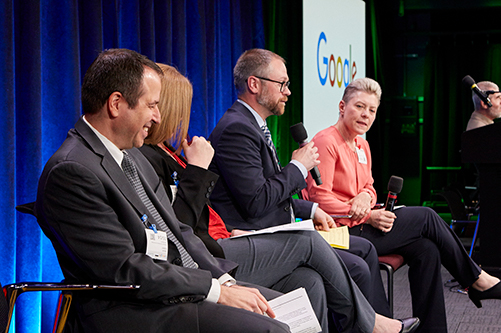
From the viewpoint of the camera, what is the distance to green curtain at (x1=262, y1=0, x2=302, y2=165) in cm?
426

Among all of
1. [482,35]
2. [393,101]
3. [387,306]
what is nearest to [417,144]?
[393,101]

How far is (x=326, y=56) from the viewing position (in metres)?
4.21

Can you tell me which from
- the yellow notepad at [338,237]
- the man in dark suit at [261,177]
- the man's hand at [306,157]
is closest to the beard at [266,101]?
the man in dark suit at [261,177]

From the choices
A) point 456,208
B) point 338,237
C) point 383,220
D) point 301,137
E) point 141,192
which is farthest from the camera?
point 456,208

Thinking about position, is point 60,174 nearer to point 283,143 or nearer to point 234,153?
point 234,153

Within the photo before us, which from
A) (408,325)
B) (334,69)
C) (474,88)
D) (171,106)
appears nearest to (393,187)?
(408,325)

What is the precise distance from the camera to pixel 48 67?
7.16ft

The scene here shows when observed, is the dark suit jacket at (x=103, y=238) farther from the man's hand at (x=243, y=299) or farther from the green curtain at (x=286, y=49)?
the green curtain at (x=286, y=49)

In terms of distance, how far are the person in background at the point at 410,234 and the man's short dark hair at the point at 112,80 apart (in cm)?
141

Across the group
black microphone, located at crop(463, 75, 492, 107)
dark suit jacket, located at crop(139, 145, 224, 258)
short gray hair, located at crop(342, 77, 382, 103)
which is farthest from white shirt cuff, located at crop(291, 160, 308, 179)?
black microphone, located at crop(463, 75, 492, 107)

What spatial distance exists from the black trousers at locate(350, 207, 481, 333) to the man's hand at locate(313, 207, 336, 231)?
0.23 metres

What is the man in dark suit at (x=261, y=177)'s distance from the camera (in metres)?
2.13

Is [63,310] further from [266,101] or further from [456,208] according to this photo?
[456,208]

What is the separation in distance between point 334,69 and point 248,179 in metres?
2.53
